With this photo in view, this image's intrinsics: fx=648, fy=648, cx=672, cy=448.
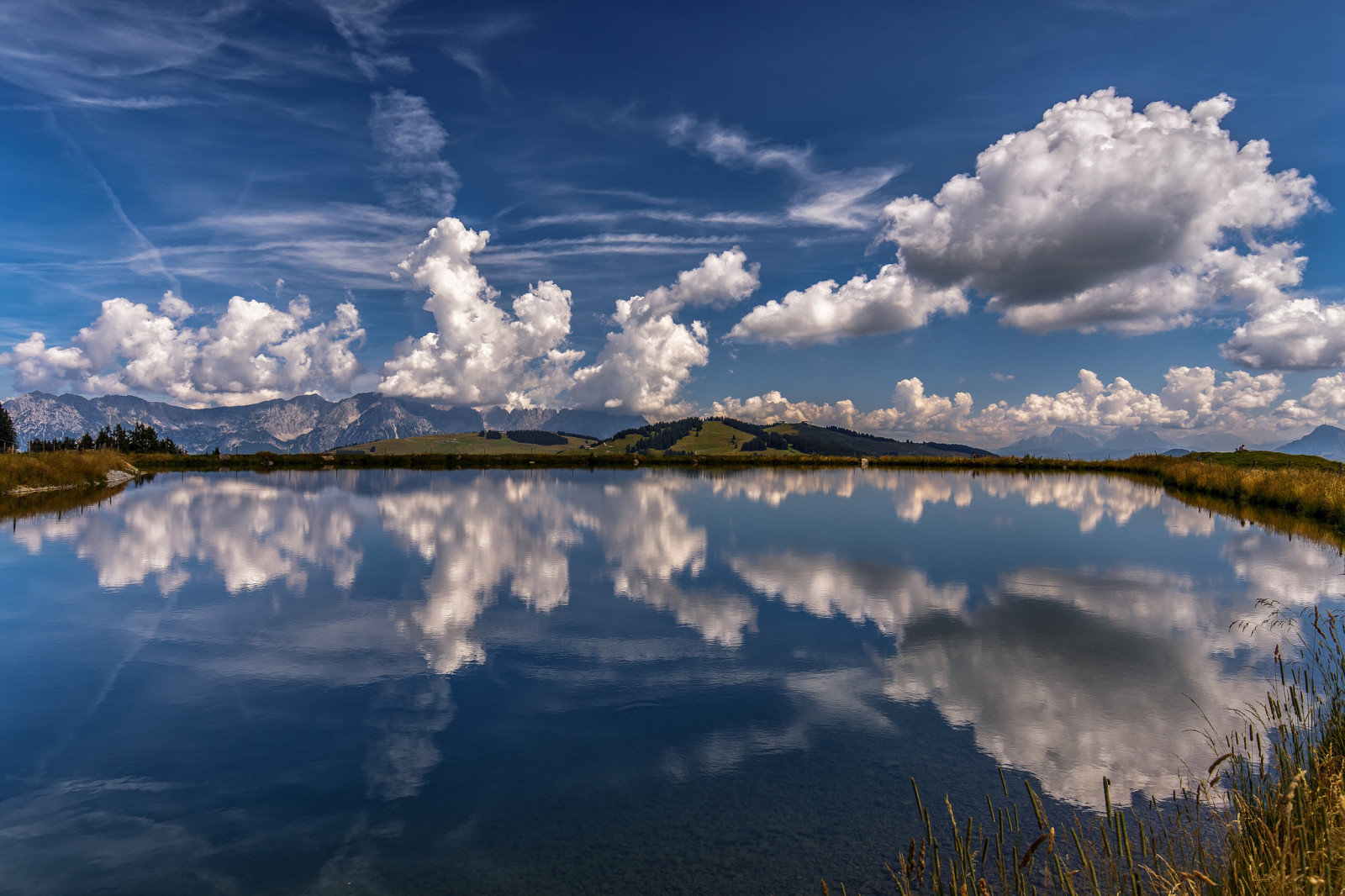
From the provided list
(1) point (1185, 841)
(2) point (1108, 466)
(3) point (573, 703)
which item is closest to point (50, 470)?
(3) point (573, 703)

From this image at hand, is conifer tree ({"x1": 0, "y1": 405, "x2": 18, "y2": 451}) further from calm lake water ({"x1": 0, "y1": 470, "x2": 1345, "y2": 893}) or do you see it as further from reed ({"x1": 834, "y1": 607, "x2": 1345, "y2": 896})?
reed ({"x1": 834, "y1": 607, "x2": 1345, "y2": 896})

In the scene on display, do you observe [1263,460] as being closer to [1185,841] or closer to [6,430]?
[1185,841]

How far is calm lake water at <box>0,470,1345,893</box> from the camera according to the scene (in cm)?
844

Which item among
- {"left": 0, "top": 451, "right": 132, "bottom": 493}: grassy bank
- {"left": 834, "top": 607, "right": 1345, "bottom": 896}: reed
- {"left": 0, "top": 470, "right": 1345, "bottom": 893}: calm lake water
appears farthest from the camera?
{"left": 0, "top": 451, "right": 132, "bottom": 493}: grassy bank

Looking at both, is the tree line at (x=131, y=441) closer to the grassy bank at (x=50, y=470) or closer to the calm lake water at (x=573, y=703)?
the grassy bank at (x=50, y=470)

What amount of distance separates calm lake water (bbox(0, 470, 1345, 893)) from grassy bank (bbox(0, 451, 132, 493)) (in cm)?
4665

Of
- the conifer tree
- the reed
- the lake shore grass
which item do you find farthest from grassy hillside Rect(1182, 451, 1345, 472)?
the conifer tree

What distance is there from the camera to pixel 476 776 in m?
10.2

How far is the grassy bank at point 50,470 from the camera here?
62000 millimetres

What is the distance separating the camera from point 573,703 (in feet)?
43.0

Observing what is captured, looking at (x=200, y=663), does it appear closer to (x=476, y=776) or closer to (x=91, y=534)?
(x=476, y=776)

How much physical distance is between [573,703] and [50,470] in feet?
271

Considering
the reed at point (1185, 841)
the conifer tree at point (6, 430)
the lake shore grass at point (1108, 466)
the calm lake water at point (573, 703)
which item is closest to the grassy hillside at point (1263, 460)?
the lake shore grass at point (1108, 466)

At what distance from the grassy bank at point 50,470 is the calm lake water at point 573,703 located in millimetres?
46655
